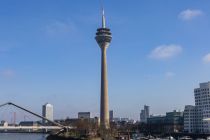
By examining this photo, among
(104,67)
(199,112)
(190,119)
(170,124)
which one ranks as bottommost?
(170,124)

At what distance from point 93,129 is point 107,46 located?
30934mm

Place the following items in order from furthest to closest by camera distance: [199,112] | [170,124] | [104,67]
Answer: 1. [170,124]
2. [104,67]
3. [199,112]

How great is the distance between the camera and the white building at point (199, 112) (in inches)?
3415

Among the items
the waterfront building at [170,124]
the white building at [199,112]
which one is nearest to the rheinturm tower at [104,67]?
the waterfront building at [170,124]

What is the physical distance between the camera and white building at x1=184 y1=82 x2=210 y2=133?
8675cm

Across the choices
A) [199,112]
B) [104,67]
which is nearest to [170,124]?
[199,112]

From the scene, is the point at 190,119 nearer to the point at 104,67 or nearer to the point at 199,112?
the point at 199,112

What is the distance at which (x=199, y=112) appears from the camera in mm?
89750

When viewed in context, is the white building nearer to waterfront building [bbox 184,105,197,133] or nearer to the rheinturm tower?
waterfront building [bbox 184,105,197,133]

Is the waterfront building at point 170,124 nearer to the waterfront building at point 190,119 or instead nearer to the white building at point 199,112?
the waterfront building at point 190,119

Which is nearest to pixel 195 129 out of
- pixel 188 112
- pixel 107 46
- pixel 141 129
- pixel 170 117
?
pixel 188 112

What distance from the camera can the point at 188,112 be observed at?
92.5m

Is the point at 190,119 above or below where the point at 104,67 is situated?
below

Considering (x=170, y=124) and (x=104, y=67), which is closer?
(x=104, y=67)
